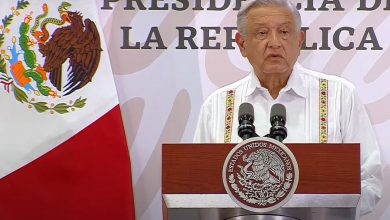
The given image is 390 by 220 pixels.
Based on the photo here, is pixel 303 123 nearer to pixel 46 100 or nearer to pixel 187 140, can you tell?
pixel 187 140

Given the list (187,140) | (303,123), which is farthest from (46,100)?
(303,123)

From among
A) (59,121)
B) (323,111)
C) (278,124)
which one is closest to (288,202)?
(278,124)

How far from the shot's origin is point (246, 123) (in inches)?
95.8

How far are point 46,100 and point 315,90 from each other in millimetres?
1292

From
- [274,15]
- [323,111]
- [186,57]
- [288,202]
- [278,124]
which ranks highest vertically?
[274,15]

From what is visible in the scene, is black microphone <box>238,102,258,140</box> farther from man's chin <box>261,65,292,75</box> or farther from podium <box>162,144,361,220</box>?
man's chin <box>261,65,292,75</box>

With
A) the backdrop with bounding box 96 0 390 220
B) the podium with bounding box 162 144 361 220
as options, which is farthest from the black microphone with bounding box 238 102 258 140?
the backdrop with bounding box 96 0 390 220

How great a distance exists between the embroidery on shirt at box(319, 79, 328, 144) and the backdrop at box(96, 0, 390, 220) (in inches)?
15.2

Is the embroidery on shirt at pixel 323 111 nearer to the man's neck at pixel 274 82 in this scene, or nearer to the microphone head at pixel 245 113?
the man's neck at pixel 274 82

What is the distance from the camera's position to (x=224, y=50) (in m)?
3.73

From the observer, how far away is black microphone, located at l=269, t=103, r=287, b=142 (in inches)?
94.2

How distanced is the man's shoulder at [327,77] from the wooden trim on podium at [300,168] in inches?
40.3

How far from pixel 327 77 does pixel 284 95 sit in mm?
215

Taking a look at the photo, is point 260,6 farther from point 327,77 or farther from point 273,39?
point 327,77
